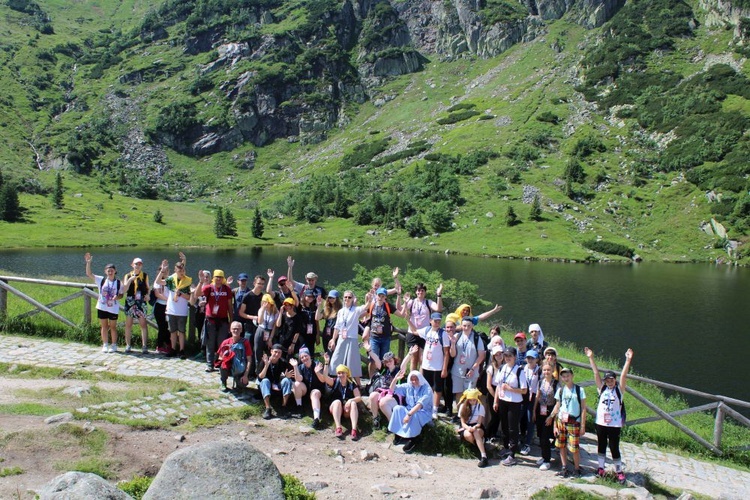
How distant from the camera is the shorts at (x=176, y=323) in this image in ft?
53.1

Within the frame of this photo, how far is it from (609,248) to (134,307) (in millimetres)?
97990

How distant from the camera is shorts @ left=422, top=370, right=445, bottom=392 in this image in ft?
44.0

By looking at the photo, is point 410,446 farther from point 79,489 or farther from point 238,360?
point 79,489

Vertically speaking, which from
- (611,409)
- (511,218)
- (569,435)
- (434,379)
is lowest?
(569,435)

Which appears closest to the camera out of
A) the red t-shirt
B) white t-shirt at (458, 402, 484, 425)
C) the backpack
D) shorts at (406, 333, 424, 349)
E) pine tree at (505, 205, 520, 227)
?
white t-shirt at (458, 402, 484, 425)

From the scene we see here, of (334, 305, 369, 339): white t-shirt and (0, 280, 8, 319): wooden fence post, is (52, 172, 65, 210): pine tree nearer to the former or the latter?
(0, 280, 8, 319): wooden fence post

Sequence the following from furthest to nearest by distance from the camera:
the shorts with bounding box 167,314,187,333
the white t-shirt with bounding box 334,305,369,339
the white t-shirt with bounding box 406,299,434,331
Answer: the shorts with bounding box 167,314,187,333 < the white t-shirt with bounding box 406,299,434,331 < the white t-shirt with bounding box 334,305,369,339

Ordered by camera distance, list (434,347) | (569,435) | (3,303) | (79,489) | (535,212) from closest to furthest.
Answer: (79,489), (569,435), (434,347), (3,303), (535,212)

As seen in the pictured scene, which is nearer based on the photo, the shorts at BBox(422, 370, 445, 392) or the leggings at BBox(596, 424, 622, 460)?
the leggings at BBox(596, 424, 622, 460)

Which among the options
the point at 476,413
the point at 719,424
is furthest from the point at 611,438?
the point at 719,424

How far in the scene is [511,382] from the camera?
12.1 metres

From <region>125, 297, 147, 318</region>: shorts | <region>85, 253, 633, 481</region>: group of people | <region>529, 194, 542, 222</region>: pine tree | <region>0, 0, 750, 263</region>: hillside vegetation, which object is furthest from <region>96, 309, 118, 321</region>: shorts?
<region>529, 194, 542, 222</region>: pine tree

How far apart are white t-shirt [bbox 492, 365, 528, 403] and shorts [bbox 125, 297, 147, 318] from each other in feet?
39.0

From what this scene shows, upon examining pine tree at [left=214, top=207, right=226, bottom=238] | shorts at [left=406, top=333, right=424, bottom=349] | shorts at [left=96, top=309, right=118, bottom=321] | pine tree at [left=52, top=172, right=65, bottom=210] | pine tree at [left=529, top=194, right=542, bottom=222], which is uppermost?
pine tree at [left=52, top=172, right=65, bottom=210]
